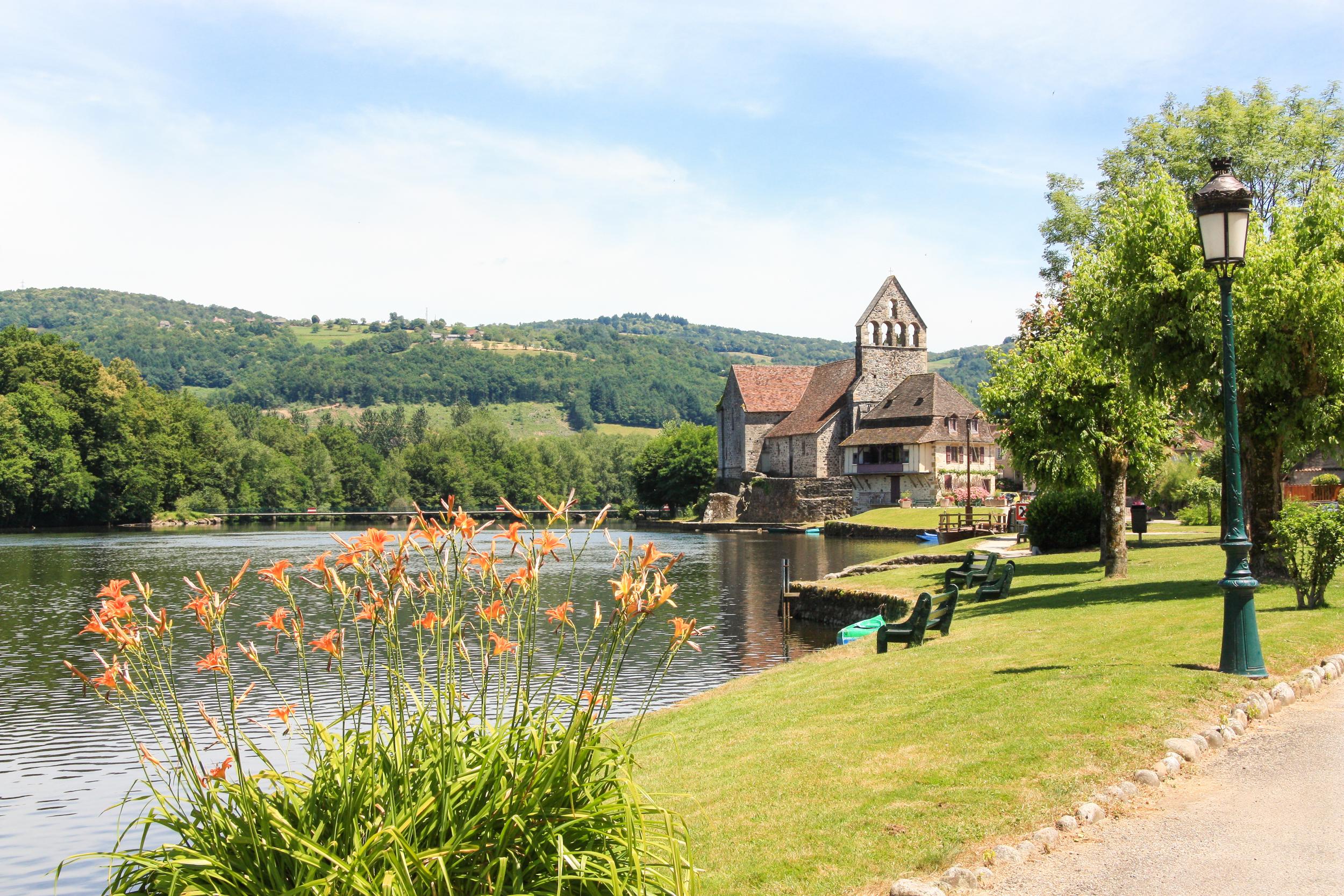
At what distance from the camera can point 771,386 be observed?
3935 inches

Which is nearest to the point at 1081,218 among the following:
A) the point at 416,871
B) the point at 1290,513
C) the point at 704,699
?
the point at 1290,513

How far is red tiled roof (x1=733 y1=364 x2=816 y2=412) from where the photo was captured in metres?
98.7

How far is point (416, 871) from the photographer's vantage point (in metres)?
5.01

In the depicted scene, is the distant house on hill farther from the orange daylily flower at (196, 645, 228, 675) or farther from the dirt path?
the orange daylily flower at (196, 645, 228, 675)

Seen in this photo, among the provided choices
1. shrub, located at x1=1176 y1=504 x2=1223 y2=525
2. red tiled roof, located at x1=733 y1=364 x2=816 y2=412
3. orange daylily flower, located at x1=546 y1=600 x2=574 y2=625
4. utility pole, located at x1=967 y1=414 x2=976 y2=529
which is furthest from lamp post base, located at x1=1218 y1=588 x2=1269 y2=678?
red tiled roof, located at x1=733 y1=364 x2=816 y2=412

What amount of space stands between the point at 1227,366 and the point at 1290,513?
16.6 ft

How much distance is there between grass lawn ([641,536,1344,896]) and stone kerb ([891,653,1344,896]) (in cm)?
Answer: 14

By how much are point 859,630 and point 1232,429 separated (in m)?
12.4

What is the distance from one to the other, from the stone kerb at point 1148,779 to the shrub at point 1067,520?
22257 millimetres

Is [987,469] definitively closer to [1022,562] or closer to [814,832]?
[1022,562]

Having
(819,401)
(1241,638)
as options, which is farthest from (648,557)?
(819,401)

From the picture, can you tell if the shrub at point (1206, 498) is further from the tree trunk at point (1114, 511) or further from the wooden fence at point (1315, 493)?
the tree trunk at point (1114, 511)

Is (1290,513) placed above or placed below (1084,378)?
below

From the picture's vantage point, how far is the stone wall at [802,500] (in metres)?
86.6
